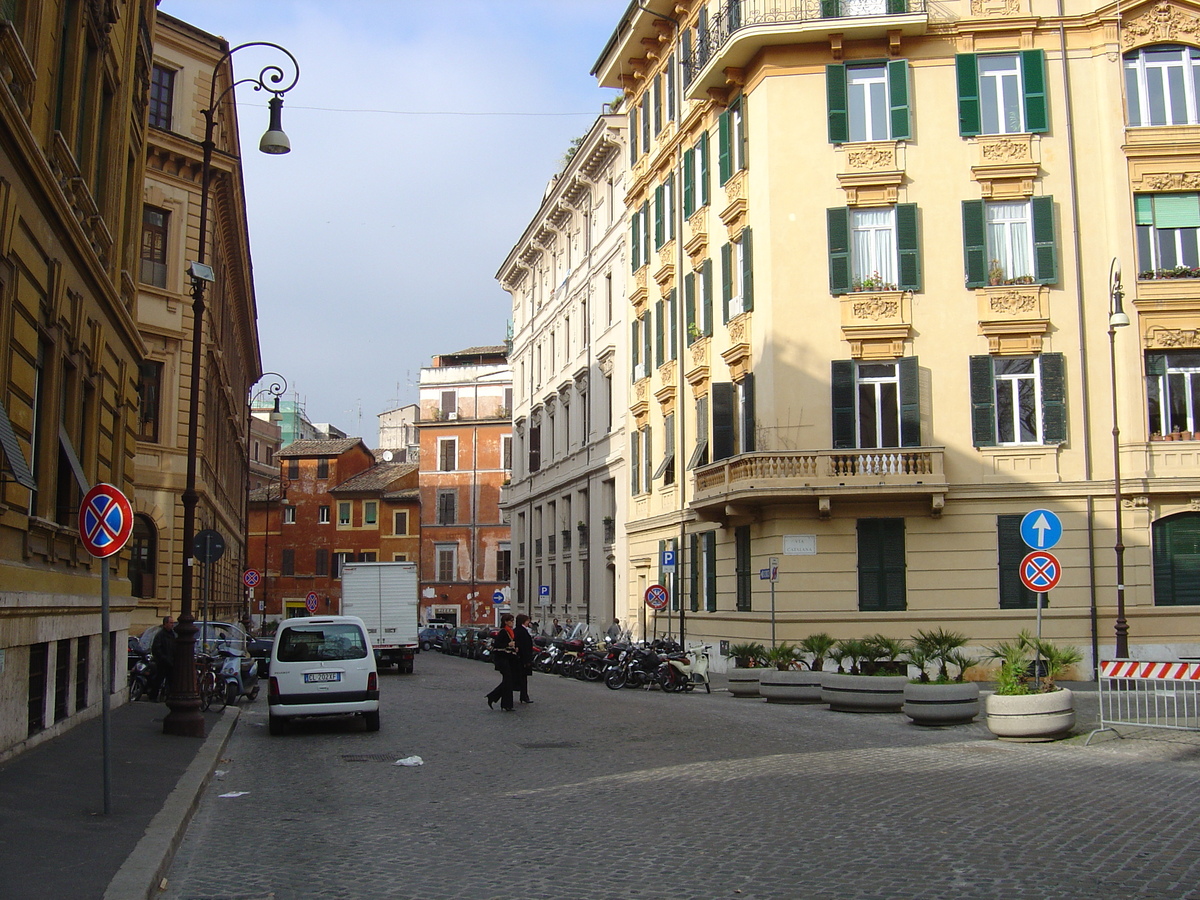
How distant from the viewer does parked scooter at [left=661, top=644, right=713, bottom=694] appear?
26547 mm

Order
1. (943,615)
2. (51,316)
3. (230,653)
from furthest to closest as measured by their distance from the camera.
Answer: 1. (943,615)
2. (230,653)
3. (51,316)

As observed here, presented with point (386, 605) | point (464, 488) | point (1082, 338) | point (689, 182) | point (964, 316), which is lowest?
point (386, 605)

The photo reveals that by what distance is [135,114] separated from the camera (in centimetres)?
2184

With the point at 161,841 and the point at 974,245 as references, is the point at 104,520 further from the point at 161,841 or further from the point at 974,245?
the point at 974,245

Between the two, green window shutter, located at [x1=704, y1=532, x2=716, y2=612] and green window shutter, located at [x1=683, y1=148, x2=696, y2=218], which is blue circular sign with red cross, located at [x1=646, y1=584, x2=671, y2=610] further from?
green window shutter, located at [x1=683, y1=148, x2=696, y2=218]

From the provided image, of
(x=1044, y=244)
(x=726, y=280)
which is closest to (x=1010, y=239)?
(x=1044, y=244)

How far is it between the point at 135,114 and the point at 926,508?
1857 centimetres

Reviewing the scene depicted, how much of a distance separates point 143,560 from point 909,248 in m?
22.0

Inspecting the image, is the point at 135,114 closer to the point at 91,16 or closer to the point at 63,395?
the point at 91,16

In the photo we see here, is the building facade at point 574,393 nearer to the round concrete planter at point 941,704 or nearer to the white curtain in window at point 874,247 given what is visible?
the white curtain in window at point 874,247

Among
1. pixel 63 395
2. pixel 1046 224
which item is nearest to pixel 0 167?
pixel 63 395

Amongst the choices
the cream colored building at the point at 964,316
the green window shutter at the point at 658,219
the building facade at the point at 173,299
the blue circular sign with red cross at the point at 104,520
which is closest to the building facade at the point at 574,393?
the green window shutter at the point at 658,219

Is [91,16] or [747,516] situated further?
[747,516]

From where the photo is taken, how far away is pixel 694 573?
3462cm
